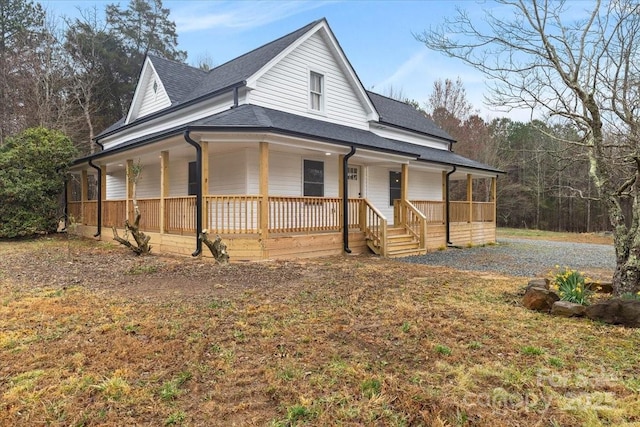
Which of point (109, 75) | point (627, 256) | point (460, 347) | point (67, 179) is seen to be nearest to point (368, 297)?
point (460, 347)

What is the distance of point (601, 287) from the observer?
618 cm

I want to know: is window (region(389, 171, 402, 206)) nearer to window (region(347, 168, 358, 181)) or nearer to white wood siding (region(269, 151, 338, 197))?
window (region(347, 168, 358, 181))

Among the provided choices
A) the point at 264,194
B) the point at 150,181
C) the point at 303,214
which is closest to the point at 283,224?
the point at 303,214

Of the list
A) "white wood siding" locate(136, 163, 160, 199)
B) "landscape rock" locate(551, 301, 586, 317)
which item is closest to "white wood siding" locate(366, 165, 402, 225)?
"white wood siding" locate(136, 163, 160, 199)

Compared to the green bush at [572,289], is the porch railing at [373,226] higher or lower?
higher

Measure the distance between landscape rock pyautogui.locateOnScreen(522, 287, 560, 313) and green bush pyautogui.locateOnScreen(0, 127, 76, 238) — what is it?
1685 cm

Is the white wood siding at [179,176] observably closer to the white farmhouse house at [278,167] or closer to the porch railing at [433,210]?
the white farmhouse house at [278,167]

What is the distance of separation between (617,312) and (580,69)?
3674 mm

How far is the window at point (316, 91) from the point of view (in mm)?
13680

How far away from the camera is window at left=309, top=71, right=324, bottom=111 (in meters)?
13.7

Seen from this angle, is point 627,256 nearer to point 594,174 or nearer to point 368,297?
point 594,174

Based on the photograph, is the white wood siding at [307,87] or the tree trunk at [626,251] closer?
the tree trunk at [626,251]

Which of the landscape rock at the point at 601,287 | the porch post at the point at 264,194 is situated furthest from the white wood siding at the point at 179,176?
the landscape rock at the point at 601,287

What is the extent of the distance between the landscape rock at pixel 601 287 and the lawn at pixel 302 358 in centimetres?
116
